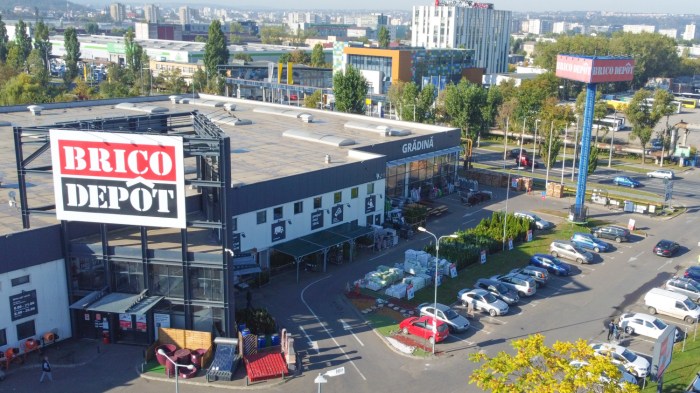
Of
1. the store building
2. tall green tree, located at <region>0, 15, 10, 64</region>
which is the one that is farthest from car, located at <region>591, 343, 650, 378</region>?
tall green tree, located at <region>0, 15, 10, 64</region>

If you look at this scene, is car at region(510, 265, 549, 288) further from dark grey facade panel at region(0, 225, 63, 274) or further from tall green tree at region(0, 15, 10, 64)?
tall green tree at region(0, 15, 10, 64)

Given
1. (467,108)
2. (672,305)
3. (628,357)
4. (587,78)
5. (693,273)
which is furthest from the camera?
(467,108)

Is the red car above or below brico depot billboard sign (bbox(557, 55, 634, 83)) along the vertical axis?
below

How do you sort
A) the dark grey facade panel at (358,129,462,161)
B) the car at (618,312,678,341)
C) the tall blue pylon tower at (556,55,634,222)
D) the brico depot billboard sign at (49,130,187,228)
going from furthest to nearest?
the dark grey facade panel at (358,129,462,161) < the tall blue pylon tower at (556,55,634,222) < the car at (618,312,678,341) < the brico depot billboard sign at (49,130,187,228)

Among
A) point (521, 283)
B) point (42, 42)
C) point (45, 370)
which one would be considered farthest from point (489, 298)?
point (42, 42)

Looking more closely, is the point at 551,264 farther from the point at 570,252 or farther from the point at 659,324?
the point at 659,324
